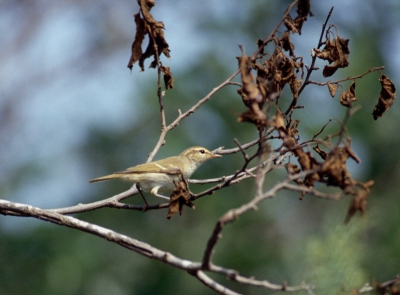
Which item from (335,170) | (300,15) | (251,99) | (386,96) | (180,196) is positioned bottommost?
(335,170)

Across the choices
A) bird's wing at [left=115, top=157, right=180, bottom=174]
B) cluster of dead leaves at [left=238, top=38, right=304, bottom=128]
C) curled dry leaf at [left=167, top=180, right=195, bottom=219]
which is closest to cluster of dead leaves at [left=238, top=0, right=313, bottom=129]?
cluster of dead leaves at [left=238, top=38, right=304, bottom=128]

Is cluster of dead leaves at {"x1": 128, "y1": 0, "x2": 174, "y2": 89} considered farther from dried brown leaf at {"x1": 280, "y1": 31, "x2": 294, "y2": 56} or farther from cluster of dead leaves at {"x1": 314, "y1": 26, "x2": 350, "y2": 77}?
cluster of dead leaves at {"x1": 314, "y1": 26, "x2": 350, "y2": 77}

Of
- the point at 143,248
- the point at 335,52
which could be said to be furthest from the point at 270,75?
the point at 143,248

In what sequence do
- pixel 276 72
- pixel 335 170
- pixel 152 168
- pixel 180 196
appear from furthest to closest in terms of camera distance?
pixel 152 168 → pixel 276 72 → pixel 180 196 → pixel 335 170

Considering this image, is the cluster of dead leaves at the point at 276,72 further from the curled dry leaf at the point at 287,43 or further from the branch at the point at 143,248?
the branch at the point at 143,248

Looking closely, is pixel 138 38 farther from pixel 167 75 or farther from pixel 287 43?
pixel 287 43

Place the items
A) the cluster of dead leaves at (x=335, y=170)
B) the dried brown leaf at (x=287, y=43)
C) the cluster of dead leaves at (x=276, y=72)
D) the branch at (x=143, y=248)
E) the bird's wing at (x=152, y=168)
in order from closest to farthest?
A: the branch at (x=143, y=248), the cluster of dead leaves at (x=335, y=170), the cluster of dead leaves at (x=276, y=72), the dried brown leaf at (x=287, y=43), the bird's wing at (x=152, y=168)

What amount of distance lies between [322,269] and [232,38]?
945cm

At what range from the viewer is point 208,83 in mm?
10391

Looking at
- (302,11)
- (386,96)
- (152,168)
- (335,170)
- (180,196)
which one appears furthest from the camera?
(152,168)

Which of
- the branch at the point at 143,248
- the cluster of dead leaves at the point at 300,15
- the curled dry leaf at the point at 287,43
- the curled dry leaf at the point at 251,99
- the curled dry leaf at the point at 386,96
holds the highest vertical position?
the cluster of dead leaves at the point at 300,15

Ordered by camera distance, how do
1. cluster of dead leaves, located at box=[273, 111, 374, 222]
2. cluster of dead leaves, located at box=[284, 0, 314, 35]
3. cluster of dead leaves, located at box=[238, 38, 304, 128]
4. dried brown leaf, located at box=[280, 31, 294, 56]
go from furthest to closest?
cluster of dead leaves, located at box=[284, 0, 314, 35] → dried brown leaf, located at box=[280, 31, 294, 56] → cluster of dead leaves, located at box=[238, 38, 304, 128] → cluster of dead leaves, located at box=[273, 111, 374, 222]

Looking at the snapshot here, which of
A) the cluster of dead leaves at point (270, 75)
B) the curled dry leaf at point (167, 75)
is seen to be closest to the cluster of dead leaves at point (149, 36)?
the curled dry leaf at point (167, 75)

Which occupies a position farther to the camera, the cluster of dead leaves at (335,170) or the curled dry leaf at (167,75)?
the curled dry leaf at (167,75)
